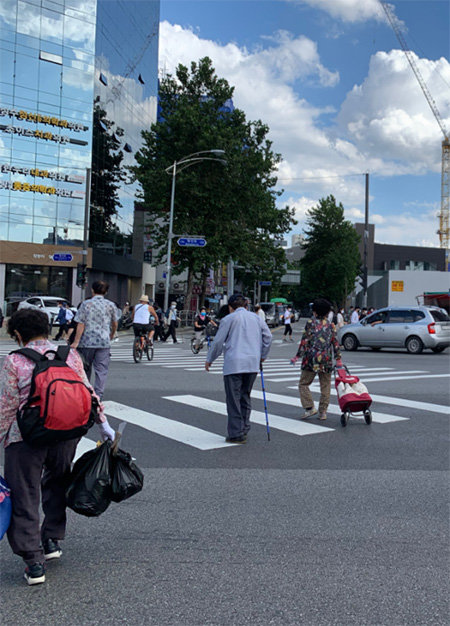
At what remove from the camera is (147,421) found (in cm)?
897

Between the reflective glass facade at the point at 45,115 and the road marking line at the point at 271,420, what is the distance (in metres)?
36.5

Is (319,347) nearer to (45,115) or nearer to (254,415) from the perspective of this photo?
(254,415)

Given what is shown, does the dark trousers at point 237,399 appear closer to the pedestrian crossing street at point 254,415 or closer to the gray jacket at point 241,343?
the gray jacket at point 241,343

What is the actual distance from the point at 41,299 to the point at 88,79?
2025 cm

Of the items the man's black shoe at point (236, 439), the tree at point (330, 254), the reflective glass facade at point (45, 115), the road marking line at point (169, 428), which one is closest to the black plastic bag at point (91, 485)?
the road marking line at point (169, 428)

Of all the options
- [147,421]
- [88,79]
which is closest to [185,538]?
[147,421]

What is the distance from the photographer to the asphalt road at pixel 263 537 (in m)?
3.42

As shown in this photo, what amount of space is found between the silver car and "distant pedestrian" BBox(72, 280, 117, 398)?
56.9ft

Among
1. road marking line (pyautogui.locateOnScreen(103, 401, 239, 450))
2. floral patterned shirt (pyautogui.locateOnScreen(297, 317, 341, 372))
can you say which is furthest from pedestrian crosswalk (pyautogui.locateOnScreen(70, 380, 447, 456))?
floral patterned shirt (pyautogui.locateOnScreen(297, 317, 341, 372))

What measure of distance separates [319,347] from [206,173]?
36887 millimetres

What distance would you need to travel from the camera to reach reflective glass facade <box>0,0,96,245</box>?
44.0 meters

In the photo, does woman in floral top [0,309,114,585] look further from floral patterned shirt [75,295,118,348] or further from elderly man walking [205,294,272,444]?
floral patterned shirt [75,295,118,348]

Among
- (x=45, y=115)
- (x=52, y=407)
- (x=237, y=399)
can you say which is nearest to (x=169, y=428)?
(x=237, y=399)

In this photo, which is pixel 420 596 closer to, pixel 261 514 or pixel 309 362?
pixel 261 514
